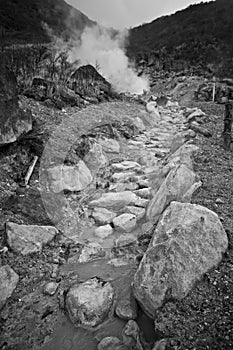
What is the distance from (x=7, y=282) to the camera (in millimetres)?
3012

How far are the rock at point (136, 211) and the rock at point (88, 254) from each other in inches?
30.6

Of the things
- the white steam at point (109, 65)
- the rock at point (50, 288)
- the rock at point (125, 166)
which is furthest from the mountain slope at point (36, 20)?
the rock at point (50, 288)

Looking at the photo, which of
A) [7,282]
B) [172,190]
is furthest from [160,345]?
[172,190]

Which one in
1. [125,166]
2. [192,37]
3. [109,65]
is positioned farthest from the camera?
[192,37]

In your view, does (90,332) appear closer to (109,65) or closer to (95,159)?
(95,159)

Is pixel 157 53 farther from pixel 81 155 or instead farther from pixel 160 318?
pixel 160 318

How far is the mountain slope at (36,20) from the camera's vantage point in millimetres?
22266

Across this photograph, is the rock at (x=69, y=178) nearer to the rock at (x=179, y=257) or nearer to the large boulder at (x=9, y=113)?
the large boulder at (x=9, y=113)

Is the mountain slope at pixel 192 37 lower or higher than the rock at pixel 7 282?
higher

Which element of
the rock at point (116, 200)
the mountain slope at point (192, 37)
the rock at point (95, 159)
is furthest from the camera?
the mountain slope at point (192, 37)

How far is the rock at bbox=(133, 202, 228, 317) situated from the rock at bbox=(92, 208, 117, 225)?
1.37 m

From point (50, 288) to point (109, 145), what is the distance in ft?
15.6

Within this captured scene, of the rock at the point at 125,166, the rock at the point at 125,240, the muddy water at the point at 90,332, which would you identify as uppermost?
the rock at the point at 125,166

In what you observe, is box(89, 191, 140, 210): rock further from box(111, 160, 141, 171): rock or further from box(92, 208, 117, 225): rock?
box(111, 160, 141, 171): rock
